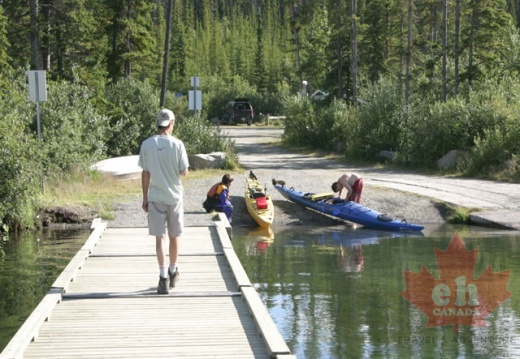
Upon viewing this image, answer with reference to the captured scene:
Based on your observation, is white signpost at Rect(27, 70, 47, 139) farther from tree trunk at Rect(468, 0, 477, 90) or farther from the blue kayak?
tree trunk at Rect(468, 0, 477, 90)

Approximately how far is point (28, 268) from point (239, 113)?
180 ft

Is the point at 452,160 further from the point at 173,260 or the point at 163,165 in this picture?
the point at 163,165

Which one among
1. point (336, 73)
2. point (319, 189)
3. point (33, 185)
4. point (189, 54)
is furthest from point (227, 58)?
point (33, 185)

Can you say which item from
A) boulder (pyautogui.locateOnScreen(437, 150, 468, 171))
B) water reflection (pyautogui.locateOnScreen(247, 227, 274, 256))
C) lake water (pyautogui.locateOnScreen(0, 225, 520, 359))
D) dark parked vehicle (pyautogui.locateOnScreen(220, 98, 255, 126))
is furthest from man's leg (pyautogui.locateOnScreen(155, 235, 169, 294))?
dark parked vehicle (pyautogui.locateOnScreen(220, 98, 255, 126))

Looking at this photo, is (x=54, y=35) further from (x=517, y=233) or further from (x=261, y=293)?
(x=261, y=293)

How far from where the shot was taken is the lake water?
12.8 m

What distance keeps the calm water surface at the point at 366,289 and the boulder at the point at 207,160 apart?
7906 mm

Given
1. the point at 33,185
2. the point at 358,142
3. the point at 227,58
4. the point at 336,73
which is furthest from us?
the point at 227,58

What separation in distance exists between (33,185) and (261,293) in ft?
24.8

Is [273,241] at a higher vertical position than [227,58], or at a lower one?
lower

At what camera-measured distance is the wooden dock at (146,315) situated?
9.06m

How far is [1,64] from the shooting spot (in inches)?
1593

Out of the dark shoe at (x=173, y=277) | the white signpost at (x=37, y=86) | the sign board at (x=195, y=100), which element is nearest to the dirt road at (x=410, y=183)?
the sign board at (x=195, y=100)

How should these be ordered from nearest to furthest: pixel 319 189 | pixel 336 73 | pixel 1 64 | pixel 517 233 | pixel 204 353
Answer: pixel 204 353, pixel 517 233, pixel 319 189, pixel 1 64, pixel 336 73
